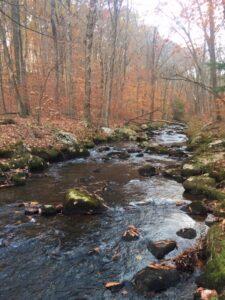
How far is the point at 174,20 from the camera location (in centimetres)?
2870

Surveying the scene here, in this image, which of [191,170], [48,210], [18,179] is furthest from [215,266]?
[18,179]

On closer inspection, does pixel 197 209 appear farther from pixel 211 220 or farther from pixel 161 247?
pixel 161 247

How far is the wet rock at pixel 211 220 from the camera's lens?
694 cm

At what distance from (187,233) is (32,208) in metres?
3.66

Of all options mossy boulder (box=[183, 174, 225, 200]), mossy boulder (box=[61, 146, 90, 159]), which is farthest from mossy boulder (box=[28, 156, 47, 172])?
mossy boulder (box=[183, 174, 225, 200])

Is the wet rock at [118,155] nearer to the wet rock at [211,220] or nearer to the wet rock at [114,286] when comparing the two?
the wet rock at [211,220]

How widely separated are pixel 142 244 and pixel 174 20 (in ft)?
87.3

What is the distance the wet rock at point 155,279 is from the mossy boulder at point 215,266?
383mm

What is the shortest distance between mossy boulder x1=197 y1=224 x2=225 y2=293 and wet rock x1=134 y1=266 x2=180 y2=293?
1.26 feet

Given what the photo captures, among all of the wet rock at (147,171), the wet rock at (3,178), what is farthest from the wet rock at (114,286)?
the wet rock at (147,171)

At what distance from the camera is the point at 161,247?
583 centimetres

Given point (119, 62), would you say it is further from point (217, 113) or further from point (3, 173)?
point (3, 173)

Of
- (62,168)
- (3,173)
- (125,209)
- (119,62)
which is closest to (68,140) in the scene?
(62,168)

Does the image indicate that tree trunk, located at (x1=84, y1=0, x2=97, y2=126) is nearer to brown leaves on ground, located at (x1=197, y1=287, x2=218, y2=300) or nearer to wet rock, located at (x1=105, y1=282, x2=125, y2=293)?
wet rock, located at (x1=105, y1=282, x2=125, y2=293)
